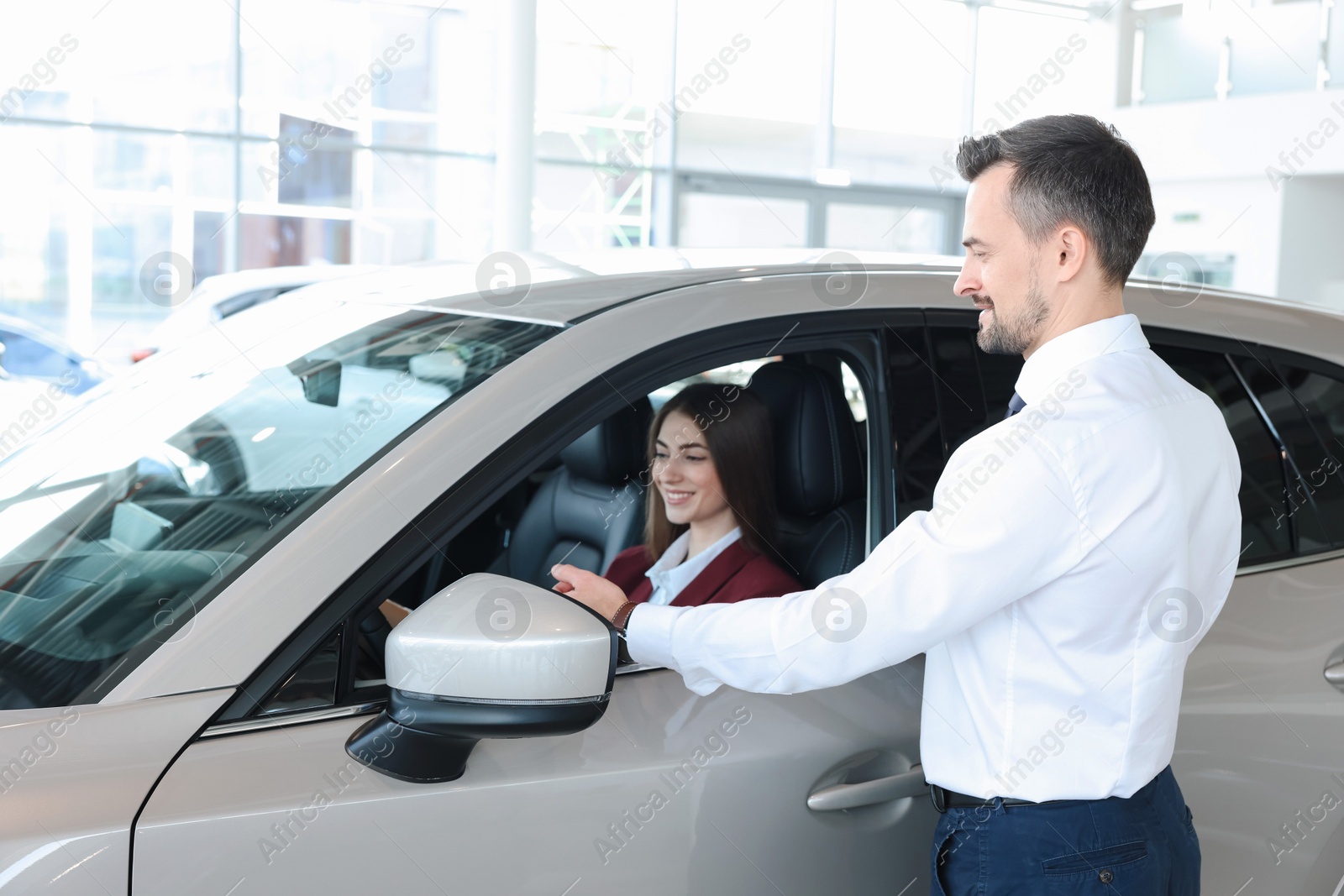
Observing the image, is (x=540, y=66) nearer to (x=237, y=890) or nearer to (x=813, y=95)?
(x=813, y=95)

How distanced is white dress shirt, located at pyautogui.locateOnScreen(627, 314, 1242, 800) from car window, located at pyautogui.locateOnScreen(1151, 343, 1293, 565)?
0.50 meters

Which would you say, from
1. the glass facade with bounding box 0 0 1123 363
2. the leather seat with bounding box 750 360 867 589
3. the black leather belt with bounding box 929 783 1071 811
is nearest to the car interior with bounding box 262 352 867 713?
the leather seat with bounding box 750 360 867 589

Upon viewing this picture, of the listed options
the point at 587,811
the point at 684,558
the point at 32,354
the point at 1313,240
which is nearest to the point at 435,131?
the point at 32,354

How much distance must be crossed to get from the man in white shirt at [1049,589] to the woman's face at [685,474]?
626mm

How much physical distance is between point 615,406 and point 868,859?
0.62m

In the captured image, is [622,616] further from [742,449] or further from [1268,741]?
[1268,741]

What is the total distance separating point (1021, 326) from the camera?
4.59 ft

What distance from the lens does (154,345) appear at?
27.7 ft

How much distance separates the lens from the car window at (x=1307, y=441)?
1.91 m

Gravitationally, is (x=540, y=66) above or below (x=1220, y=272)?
above

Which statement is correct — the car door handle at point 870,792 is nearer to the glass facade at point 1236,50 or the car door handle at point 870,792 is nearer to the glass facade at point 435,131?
the glass facade at point 435,131

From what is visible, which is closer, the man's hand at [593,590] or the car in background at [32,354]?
the man's hand at [593,590]

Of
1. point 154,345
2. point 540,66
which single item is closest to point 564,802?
point 154,345

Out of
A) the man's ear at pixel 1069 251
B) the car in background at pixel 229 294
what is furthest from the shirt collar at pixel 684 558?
the car in background at pixel 229 294
